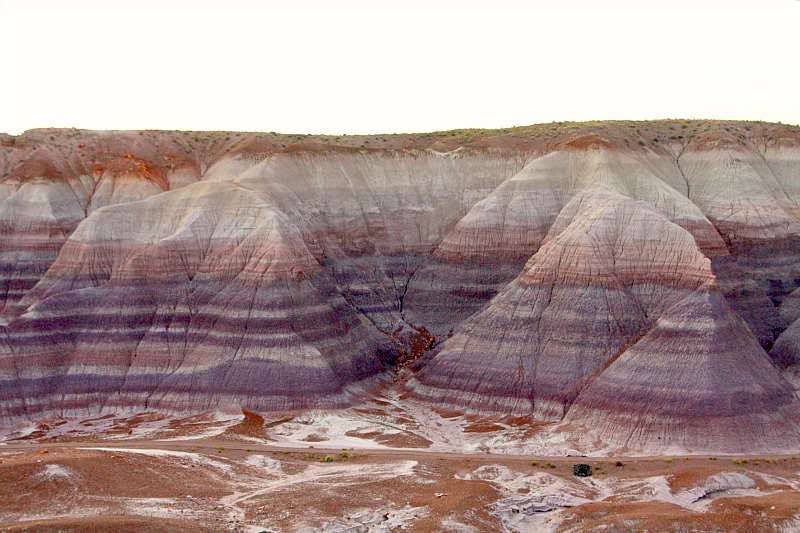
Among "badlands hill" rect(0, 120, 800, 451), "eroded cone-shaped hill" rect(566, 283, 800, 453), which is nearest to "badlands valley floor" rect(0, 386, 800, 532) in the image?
"eroded cone-shaped hill" rect(566, 283, 800, 453)

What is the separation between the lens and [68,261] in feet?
247

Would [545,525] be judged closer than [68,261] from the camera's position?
Yes

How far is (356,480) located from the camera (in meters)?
49.4

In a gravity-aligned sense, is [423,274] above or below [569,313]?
above

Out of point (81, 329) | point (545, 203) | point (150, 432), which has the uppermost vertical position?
point (545, 203)

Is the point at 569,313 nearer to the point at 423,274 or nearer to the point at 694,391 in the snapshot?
the point at 694,391

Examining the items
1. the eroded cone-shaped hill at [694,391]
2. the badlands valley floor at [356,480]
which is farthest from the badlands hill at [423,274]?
the badlands valley floor at [356,480]

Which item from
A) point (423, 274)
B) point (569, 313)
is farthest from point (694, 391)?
point (423, 274)

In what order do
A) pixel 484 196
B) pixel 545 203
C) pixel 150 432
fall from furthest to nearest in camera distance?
1. pixel 484 196
2. pixel 545 203
3. pixel 150 432

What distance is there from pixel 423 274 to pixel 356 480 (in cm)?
3495

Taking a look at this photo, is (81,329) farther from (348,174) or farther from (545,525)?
(545,525)

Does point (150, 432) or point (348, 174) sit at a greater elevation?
point (348, 174)

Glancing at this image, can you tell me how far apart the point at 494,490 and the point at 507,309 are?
24023 mm

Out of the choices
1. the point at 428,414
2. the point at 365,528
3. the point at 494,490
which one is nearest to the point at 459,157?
the point at 428,414
